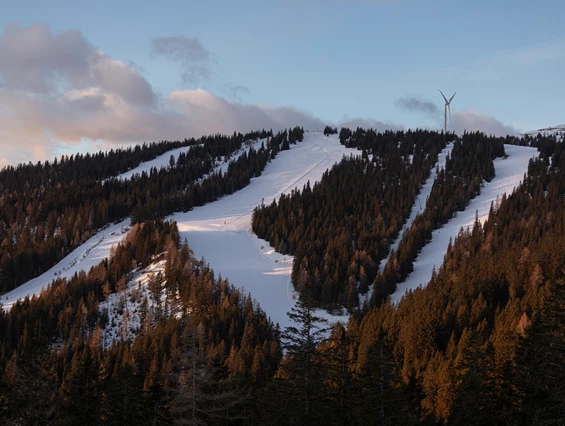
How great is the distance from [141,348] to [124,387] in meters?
45.6

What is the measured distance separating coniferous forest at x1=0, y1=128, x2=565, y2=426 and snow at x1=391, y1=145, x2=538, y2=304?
3.41 meters

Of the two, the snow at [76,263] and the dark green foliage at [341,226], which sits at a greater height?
the dark green foliage at [341,226]

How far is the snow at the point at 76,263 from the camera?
133 m

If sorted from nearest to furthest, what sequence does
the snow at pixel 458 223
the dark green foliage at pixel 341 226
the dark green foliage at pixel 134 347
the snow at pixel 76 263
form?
the dark green foliage at pixel 134 347, the dark green foliage at pixel 341 226, the snow at pixel 458 223, the snow at pixel 76 263

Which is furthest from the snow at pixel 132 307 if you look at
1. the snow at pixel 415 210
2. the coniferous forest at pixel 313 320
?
the snow at pixel 415 210

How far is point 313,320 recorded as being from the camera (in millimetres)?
24938

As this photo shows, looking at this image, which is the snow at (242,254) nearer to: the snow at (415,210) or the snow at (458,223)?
the snow at (415,210)

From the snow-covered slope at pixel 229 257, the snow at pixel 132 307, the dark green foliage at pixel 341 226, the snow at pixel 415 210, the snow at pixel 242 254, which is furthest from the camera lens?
the snow at pixel 415 210

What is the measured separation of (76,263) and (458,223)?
116m

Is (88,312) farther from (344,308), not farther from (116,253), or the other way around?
(344,308)

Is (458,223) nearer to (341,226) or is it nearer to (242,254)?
(341,226)

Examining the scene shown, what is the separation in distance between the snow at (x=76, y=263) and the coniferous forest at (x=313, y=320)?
13.2ft

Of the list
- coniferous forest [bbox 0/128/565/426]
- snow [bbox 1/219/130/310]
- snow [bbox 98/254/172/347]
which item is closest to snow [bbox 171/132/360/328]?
coniferous forest [bbox 0/128/565/426]

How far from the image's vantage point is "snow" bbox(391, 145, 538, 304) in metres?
124
